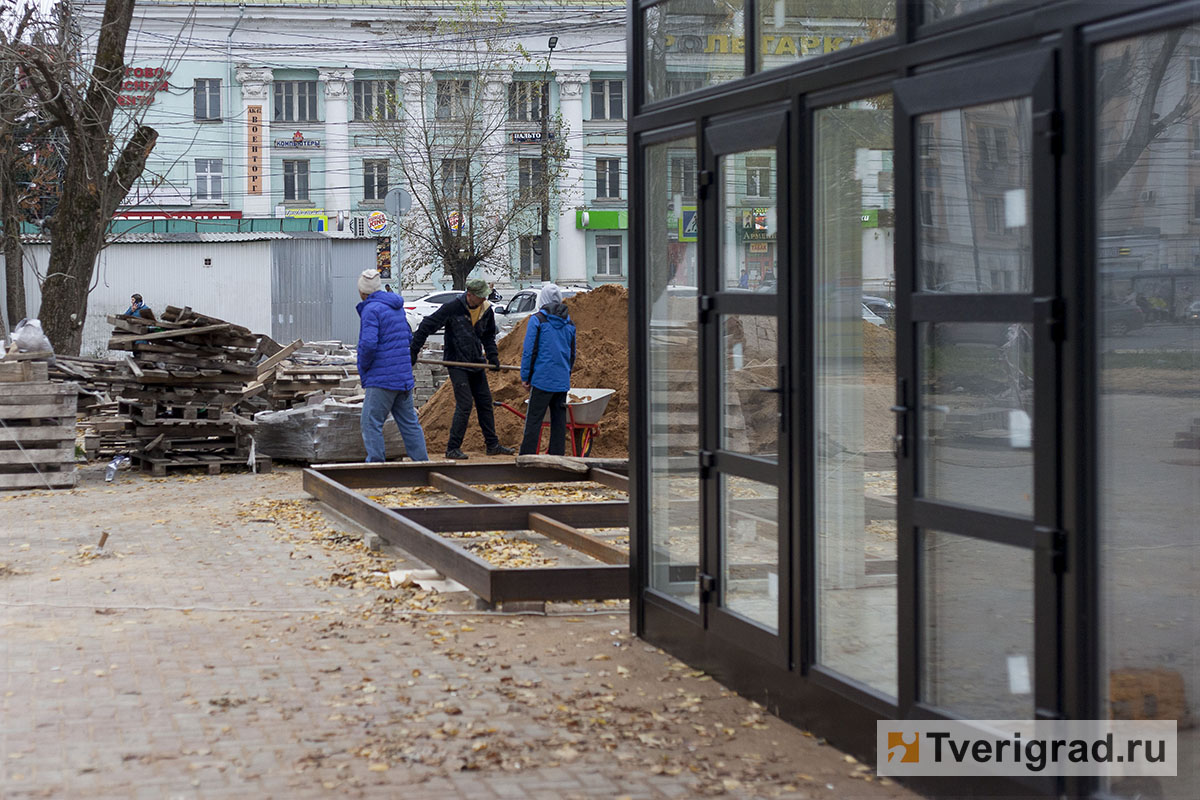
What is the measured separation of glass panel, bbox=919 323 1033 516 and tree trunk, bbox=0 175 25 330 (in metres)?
25.9

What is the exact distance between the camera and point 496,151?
51250 mm

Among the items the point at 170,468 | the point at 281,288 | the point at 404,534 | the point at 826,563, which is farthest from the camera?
the point at 281,288

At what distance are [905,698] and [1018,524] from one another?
89cm

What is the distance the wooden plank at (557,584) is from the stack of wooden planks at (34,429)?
25.1 ft

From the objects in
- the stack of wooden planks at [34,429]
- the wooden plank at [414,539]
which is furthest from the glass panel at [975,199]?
the stack of wooden planks at [34,429]

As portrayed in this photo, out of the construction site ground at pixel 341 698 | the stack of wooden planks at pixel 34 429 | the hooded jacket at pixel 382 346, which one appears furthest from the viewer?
the stack of wooden planks at pixel 34 429

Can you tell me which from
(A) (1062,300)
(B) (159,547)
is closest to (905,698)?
(A) (1062,300)

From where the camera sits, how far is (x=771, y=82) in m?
5.68

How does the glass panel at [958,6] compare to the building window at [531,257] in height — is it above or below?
below

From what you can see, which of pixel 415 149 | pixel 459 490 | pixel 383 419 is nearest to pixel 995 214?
pixel 459 490

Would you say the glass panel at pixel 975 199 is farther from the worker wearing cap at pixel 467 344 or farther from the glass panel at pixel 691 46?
the worker wearing cap at pixel 467 344

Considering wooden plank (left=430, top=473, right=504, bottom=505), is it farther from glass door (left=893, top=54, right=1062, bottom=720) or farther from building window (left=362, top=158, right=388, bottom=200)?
building window (left=362, top=158, right=388, bottom=200)

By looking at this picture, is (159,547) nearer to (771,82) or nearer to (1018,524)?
(771,82)

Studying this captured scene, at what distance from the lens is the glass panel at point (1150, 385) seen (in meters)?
4.05
